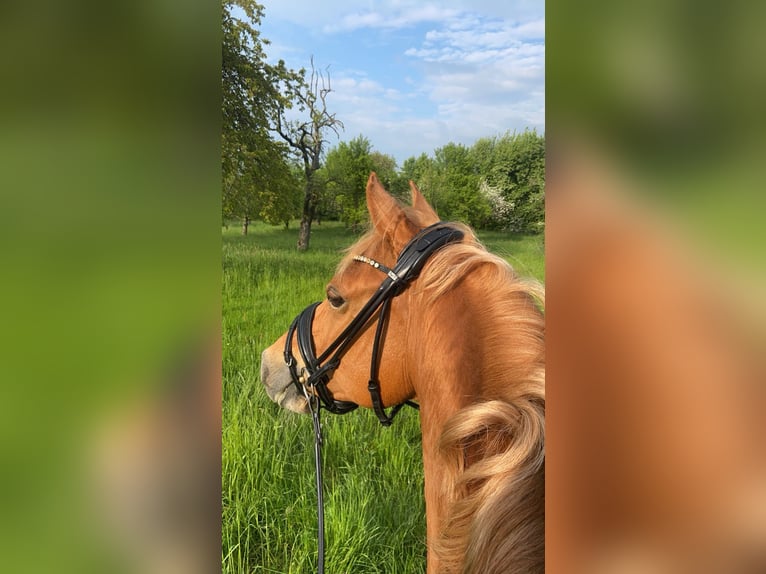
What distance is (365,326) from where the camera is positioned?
3.88 feet

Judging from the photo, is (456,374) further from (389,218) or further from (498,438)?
(389,218)

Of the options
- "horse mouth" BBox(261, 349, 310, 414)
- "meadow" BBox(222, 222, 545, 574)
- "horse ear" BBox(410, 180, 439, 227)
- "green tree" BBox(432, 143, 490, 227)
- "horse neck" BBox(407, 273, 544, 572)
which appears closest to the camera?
"horse neck" BBox(407, 273, 544, 572)

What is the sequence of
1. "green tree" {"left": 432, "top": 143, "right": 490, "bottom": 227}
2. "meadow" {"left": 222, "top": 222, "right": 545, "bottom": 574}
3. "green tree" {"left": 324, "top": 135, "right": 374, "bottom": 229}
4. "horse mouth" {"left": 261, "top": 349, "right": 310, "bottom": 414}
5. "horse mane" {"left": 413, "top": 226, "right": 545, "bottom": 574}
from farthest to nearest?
"green tree" {"left": 324, "top": 135, "right": 374, "bottom": 229} < "green tree" {"left": 432, "top": 143, "right": 490, "bottom": 227} < "meadow" {"left": 222, "top": 222, "right": 545, "bottom": 574} < "horse mouth" {"left": 261, "top": 349, "right": 310, "bottom": 414} < "horse mane" {"left": 413, "top": 226, "right": 545, "bottom": 574}

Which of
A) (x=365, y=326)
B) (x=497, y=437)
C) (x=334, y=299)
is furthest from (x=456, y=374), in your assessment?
(x=334, y=299)

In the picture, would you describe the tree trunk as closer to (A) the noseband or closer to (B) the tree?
(B) the tree

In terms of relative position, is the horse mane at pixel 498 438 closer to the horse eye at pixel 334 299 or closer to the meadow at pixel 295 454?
the horse eye at pixel 334 299

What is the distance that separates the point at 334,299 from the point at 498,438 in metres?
0.58

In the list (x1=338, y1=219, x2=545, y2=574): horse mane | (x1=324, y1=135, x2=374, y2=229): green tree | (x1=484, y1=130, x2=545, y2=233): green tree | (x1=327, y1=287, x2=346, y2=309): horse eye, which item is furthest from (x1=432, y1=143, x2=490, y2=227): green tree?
(x1=327, y1=287, x2=346, y2=309): horse eye

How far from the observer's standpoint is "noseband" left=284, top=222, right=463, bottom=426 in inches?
43.2

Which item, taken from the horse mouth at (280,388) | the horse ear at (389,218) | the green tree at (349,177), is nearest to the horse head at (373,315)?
the horse ear at (389,218)

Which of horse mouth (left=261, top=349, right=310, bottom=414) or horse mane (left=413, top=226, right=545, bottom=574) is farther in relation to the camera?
horse mouth (left=261, top=349, right=310, bottom=414)

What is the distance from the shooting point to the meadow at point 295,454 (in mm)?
1547
